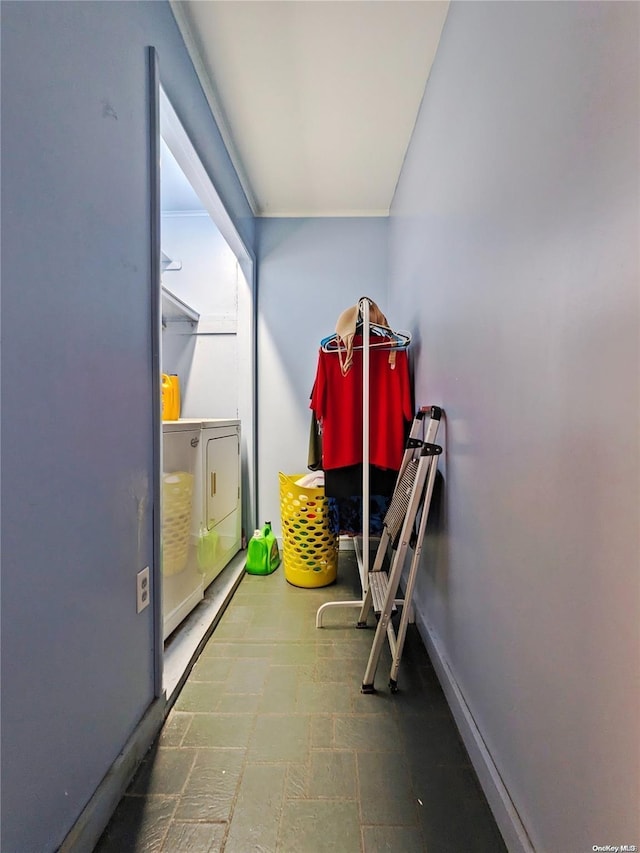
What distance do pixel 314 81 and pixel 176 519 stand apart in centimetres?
212

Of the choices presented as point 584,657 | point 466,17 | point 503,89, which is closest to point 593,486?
point 584,657

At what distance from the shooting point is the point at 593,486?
0.61 meters

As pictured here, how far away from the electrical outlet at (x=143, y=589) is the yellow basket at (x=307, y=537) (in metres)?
1.07

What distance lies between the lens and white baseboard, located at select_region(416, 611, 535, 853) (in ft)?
2.66

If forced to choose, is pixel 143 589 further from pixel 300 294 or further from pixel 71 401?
pixel 300 294

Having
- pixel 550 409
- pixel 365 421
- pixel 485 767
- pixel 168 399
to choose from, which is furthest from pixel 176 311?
pixel 485 767

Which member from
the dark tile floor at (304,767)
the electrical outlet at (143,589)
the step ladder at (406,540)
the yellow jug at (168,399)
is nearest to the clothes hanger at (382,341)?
the step ladder at (406,540)

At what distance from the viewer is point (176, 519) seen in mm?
1579

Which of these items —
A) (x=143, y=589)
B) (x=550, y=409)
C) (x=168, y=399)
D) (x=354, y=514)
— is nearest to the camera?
(x=550, y=409)

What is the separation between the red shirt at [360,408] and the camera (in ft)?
6.01

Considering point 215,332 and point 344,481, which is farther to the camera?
point 215,332

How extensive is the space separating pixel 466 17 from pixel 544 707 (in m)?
1.99

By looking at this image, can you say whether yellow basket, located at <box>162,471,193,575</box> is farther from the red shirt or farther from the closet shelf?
the closet shelf

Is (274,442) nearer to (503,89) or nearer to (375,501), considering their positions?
(375,501)
